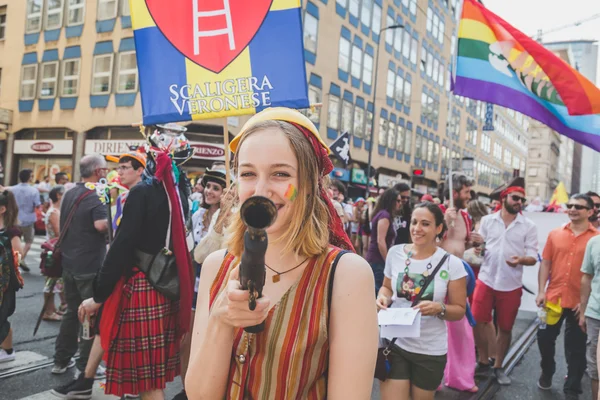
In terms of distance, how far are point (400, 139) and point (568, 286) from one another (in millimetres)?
29242

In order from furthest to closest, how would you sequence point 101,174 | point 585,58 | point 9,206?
point 585,58 < point 101,174 < point 9,206

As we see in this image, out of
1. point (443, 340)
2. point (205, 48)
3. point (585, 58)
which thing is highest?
point (585, 58)

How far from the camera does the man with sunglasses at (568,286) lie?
14.3ft

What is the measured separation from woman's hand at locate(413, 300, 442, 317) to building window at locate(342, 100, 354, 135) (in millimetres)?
22489

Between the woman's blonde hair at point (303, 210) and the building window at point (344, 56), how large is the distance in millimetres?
24116

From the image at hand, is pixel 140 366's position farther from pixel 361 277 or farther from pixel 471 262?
pixel 471 262

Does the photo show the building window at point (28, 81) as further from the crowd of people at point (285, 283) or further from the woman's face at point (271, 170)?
the woman's face at point (271, 170)

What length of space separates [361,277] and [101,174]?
3984mm

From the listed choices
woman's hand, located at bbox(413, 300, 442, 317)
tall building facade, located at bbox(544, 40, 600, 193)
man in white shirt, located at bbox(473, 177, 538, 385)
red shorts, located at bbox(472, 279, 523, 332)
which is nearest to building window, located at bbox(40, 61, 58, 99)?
man in white shirt, located at bbox(473, 177, 538, 385)

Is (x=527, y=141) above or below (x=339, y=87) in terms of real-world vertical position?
above

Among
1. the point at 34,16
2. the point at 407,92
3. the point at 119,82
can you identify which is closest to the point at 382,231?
the point at 119,82

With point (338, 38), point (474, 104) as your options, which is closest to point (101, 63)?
point (338, 38)

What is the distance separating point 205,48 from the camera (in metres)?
3.26

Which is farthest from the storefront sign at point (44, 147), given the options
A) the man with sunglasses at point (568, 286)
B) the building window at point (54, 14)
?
the man with sunglasses at point (568, 286)
